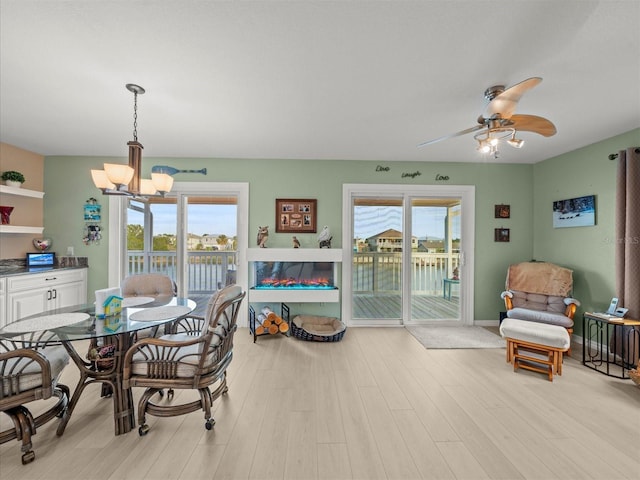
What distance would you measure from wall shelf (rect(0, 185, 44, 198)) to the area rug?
521cm

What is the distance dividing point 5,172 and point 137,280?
2421 millimetres

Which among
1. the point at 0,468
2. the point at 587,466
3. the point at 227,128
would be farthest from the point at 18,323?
the point at 587,466

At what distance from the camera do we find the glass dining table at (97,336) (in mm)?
1640

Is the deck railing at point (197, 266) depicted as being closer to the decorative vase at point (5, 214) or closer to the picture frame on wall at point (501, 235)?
the decorative vase at point (5, 214)

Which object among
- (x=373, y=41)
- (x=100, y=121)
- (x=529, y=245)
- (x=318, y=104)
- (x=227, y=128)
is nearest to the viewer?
(x=373, y=41)

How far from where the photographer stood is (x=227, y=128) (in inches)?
115

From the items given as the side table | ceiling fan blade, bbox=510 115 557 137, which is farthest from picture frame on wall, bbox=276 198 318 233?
the side table

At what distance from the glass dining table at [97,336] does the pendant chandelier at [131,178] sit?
867mm

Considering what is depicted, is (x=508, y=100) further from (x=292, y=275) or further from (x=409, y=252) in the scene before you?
(x=292, y=275)

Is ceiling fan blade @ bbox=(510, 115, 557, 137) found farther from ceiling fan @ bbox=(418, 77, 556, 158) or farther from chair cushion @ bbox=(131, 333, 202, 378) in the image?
chair cushion @ bbox=(131, 333, 202, 378)

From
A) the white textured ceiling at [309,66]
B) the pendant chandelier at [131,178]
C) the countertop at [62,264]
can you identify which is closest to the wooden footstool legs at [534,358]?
the white textured ceiling at [309,66]

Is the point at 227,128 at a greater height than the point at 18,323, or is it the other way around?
the point at 227,128

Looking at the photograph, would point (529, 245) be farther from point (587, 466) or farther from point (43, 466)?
point (43, 466)

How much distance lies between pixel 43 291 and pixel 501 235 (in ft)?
19.8
